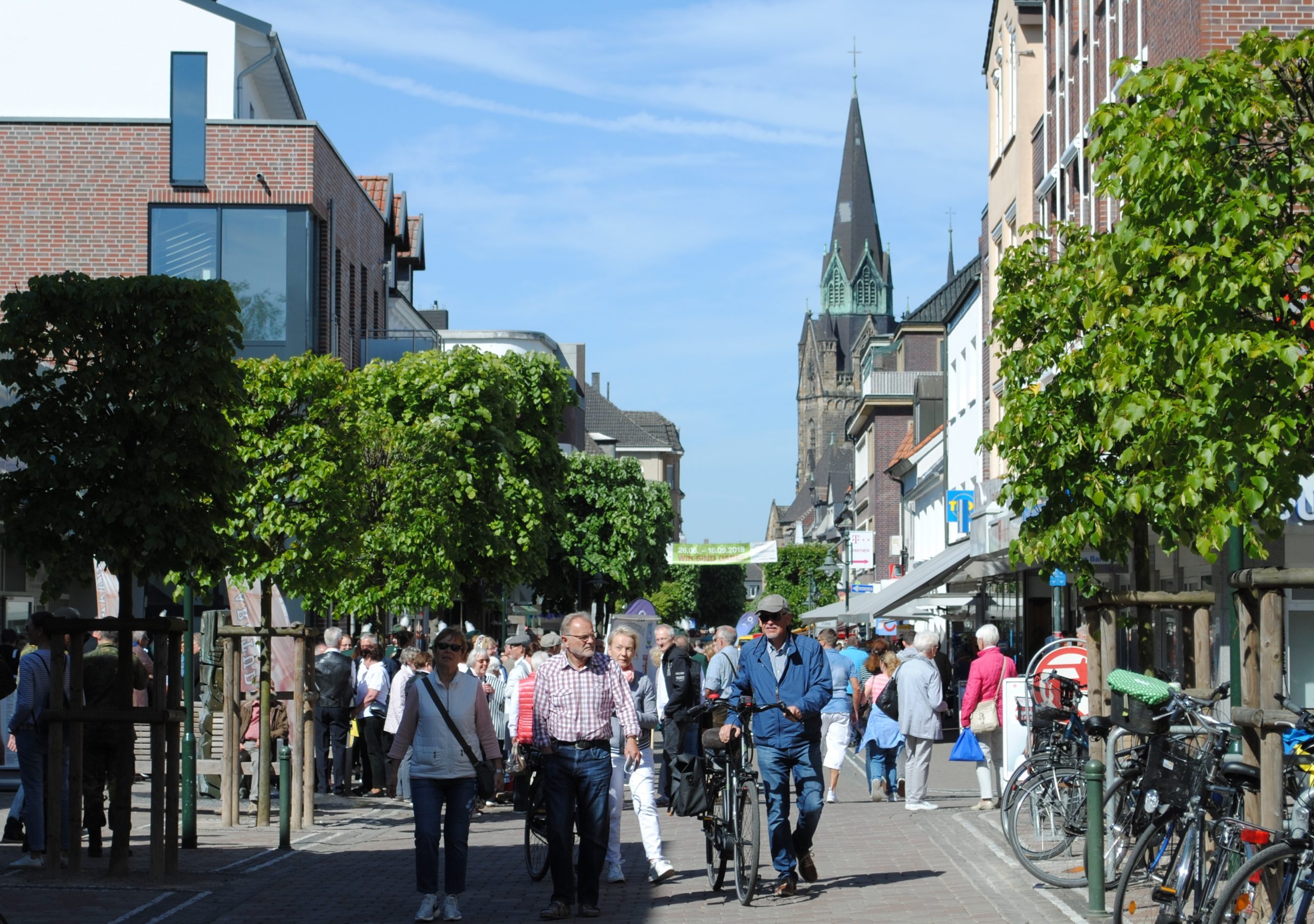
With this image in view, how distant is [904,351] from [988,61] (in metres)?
36.9

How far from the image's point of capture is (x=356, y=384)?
16.9 meters

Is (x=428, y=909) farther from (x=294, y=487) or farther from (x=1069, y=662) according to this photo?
(x=1069, y=662)

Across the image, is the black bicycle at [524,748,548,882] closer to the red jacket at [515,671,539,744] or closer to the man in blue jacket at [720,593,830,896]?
the red jacket at [515,671,539,744]

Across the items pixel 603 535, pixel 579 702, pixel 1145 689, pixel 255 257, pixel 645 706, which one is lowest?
pixel 645 706

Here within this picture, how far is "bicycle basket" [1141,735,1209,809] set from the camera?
8.75m

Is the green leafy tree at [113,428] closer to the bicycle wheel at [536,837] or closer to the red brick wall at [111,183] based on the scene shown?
the bicycle wheel at [536,837]

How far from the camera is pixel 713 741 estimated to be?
1113 centimetres

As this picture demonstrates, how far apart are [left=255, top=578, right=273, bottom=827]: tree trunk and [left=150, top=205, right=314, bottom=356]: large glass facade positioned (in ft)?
57.1

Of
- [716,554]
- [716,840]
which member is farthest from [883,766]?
[716,554]

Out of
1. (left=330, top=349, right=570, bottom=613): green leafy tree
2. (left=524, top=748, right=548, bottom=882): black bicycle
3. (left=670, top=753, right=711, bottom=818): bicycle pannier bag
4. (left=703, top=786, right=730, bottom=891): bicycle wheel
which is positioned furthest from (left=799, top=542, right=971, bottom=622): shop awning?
(left=703, top=786, right=730, bottom=891): bicycle wheel

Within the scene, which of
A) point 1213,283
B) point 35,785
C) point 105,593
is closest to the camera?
point 1213,283

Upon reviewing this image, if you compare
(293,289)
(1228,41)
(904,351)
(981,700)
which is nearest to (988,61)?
(293,289)

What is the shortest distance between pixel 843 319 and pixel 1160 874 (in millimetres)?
165054

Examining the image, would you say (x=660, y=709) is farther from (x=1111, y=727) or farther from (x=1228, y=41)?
(x=1228, y=41)
